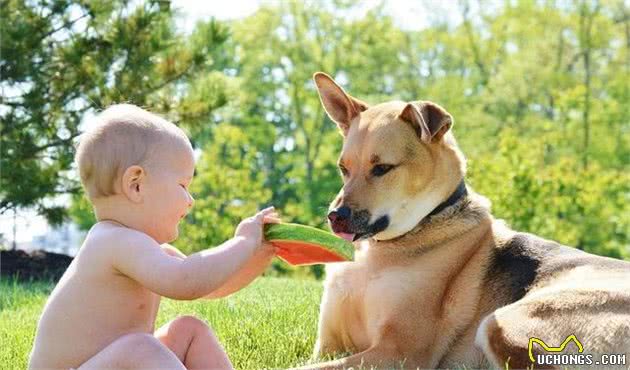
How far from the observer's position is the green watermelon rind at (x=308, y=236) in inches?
155

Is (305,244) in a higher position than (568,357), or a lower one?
higher

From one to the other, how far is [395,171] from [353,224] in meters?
0.40

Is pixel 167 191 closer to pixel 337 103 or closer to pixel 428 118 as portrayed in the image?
pixel 428 118

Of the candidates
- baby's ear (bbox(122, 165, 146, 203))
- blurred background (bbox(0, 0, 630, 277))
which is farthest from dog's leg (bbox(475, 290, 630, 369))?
blurred background (bbox(0, 0, 630, 277))

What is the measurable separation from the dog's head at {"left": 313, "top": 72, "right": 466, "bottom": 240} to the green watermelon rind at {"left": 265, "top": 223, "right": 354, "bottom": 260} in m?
0.67

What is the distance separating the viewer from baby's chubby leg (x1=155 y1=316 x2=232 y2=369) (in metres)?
3.80

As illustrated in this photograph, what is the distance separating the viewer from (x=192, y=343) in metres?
3.83

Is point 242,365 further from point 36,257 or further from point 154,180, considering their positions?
point 36,257

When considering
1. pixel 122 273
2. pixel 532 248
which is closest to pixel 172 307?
pixel 532 248

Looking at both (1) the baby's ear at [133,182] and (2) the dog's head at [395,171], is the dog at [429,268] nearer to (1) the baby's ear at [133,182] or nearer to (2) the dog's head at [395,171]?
(2) the dog's head at [395,171]

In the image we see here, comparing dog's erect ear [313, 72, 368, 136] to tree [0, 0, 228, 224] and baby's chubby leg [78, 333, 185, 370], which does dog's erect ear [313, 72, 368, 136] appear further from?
tree [0, 0, 228, 224]

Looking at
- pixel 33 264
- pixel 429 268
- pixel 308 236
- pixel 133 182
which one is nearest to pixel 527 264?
pixel 429 268

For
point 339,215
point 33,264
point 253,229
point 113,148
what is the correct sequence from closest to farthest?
point 113,148 < point 253,229 < point 339,215 < point 33,264

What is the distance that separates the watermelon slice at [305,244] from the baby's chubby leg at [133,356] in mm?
774
